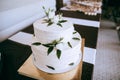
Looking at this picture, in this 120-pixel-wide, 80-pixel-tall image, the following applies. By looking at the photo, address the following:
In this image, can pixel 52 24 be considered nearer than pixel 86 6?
Yes

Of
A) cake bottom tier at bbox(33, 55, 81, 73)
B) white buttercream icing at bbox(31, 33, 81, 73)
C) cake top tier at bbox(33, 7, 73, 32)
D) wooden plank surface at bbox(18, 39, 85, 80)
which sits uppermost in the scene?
cake top tier at bbox(33, 7, 73, 32)

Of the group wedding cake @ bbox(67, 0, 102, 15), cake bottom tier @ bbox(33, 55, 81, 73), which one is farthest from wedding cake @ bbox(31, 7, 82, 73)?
wedding cake @ bbox(67, 0, 102, 15)

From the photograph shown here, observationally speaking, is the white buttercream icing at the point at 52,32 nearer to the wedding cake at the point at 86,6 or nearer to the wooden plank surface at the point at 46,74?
the wooden plank surface at the point at 46,74

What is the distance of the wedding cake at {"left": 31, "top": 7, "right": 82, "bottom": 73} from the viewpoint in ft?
2.32

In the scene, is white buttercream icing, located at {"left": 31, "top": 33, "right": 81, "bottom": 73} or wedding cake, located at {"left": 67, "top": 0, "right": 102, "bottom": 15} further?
wedding cake, located at {"left": 67, "top": 0, "right": 102, "bottom": 15}

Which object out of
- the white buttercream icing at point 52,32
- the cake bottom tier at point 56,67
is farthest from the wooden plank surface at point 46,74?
the white buttercream icing at point 52,32

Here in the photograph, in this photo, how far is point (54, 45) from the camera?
71 centimetres

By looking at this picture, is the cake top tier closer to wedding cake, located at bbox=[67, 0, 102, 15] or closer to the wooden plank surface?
the wooden plank surface

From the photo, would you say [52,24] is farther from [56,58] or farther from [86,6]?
[86,6]

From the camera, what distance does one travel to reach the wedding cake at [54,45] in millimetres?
706

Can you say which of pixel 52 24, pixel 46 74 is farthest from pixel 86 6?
pixel 46 74

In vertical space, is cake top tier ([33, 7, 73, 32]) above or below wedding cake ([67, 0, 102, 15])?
above

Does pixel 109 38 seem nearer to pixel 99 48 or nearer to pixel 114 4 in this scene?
pixel 99 48

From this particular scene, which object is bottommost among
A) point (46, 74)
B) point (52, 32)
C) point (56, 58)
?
point (46, 74)
